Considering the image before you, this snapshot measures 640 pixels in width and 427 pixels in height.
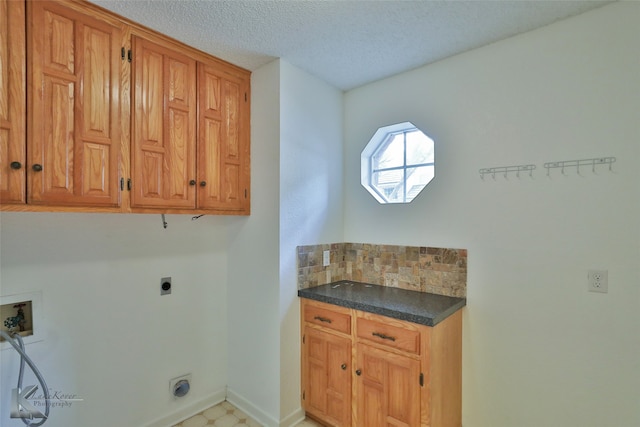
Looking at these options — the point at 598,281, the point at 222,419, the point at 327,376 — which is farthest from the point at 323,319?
the point at 598,281

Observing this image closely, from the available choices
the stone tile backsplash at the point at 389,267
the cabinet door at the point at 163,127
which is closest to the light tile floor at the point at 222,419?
the stone tile backsplash at the point at 389,267

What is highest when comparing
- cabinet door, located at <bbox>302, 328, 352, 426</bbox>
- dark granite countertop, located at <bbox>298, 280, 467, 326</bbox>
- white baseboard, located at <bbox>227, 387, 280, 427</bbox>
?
dark granite countertop, located at <bbox>298, 280, 467, 326</bbox>

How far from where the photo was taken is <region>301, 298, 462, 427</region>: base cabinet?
1.61m

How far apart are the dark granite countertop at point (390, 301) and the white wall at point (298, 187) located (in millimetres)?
259

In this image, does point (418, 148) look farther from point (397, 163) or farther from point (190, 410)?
point (190, 410)

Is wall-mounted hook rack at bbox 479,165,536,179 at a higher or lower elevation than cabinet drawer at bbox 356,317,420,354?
higher

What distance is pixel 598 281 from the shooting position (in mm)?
1537

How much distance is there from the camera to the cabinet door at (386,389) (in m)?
1.63

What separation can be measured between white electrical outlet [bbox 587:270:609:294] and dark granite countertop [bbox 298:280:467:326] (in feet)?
2.01

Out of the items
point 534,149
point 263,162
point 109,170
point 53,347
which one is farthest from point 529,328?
point 53,347

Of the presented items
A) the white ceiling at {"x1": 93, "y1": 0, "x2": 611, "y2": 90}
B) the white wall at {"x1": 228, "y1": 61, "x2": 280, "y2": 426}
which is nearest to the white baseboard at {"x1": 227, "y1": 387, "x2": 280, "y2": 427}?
the white wall at {"x1": 228, "y1": 61, "x2": 280, "y2": 426}

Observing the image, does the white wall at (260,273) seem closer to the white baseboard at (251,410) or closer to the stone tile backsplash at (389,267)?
the white baseboard at (251,410)

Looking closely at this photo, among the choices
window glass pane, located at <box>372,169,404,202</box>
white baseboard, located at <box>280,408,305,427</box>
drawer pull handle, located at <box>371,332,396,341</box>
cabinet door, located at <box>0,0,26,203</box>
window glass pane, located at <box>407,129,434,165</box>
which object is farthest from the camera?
window glass pane, located at <box>372,169,404,202</box>

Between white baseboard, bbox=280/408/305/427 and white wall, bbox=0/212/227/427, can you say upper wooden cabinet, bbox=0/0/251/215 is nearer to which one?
white wall, bbox=0/212/227/427
